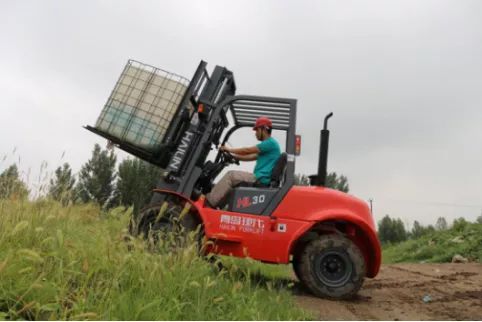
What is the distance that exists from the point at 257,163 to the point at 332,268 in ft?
5.98

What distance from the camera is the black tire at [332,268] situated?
7055 millimetres

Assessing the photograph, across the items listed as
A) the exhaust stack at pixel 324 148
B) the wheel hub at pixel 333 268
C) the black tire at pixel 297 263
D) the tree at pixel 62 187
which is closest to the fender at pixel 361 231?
the black tire at pixel 297 263

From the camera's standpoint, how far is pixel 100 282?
12.8ft

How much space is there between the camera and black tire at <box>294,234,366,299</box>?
278 inches

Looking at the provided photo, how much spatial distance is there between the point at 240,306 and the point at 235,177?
3005 millimetres

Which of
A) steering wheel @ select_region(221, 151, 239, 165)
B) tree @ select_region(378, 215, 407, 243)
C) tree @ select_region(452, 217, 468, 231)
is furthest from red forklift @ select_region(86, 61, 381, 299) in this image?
tree @ select_region(378, 215, 407, 243)

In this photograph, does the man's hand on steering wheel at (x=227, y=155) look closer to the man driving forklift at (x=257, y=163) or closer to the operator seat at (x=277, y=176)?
the man driving forklift at (x=257, y=163)

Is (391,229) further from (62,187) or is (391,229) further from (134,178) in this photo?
(62,187)

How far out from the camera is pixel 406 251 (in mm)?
17562

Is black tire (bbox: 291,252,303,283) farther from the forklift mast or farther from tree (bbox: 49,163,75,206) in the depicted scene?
tree (bbox: 49,163,75,206)

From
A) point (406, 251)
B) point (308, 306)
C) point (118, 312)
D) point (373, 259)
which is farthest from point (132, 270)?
point (406, 251)

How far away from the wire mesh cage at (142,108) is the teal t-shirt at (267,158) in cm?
142

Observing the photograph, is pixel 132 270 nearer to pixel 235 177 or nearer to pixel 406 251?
pixel 235 177

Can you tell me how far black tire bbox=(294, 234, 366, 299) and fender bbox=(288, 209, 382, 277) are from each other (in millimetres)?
279
